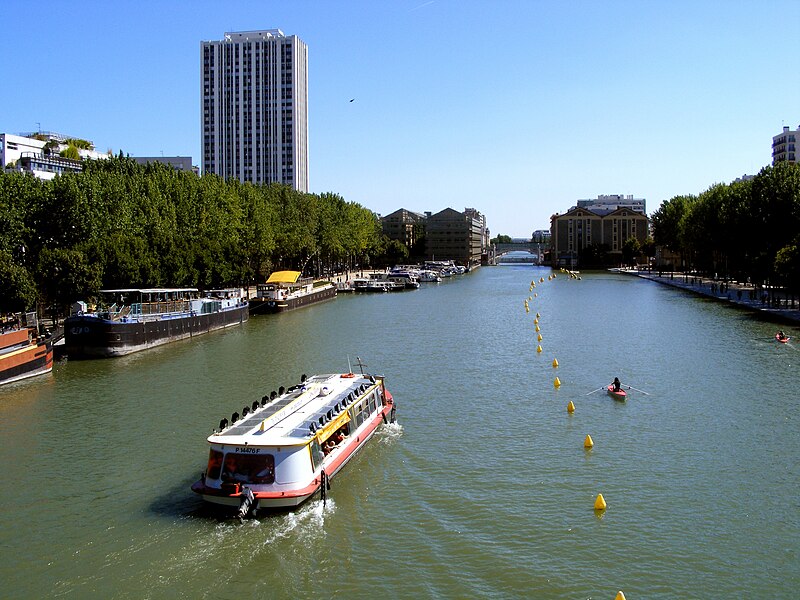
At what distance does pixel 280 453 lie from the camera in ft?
75.4

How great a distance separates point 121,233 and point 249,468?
1953 inches

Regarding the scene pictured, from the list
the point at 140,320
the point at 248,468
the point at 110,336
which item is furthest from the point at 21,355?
the point at 248,468

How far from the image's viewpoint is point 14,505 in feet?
79.2

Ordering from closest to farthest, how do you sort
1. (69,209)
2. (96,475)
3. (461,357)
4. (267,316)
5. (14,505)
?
(14,505)
(96,475)
(461,357)
(69,209)
(267,316)

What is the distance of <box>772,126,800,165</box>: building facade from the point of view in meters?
180

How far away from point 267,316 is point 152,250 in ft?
58.2

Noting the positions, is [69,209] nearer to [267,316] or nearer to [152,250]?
[152,250]

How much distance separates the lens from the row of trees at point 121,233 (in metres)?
57.0

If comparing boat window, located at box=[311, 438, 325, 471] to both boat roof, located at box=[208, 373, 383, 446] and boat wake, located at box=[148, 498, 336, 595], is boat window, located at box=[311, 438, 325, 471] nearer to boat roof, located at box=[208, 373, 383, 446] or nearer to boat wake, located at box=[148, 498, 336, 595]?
boat roof, located at box=[208, 373, 383, 446]

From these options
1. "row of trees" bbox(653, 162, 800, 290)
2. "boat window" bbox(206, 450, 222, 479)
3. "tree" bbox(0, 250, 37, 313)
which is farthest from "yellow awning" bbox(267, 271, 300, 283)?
"boat window" bbox(206, 450, 222, 479)

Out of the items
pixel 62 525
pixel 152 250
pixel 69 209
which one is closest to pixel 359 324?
pixel 152 250

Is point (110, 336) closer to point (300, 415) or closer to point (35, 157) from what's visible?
point (300, 415)

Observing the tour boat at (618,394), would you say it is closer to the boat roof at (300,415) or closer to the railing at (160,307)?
the boat roof at (300,415)

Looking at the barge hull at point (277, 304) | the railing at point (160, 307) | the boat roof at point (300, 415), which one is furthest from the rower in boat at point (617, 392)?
the barge hull at point (277, 304)
